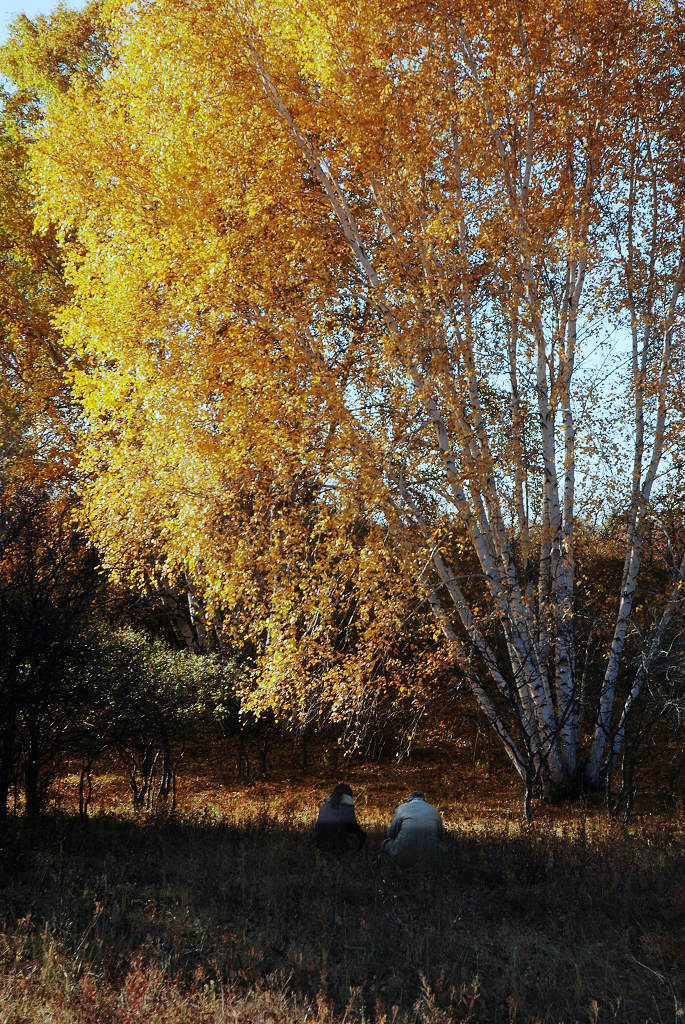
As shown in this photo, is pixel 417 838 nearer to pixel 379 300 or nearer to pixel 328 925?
pixel 328 925

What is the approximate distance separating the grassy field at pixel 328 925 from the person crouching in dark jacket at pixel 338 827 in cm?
17

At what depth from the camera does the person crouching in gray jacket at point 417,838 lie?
685 cm

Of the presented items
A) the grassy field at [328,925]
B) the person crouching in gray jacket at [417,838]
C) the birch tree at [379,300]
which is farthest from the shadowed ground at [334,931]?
the birch tree at [379,300]

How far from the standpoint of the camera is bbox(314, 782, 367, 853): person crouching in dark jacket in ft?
24.3

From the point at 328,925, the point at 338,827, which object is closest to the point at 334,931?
the point at 328,925

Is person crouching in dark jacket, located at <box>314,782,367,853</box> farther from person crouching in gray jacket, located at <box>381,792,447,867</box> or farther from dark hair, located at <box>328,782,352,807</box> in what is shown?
person crouching in gray jacket, located at <box>381,792,447,867</box>

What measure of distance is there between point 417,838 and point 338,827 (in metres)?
0.88

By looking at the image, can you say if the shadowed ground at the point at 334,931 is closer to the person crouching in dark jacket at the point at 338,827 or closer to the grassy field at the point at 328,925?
the grassy field at the point at 328,925

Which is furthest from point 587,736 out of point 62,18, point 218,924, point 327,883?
point 62,18

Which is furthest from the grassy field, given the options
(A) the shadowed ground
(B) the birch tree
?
(B) the birch tree

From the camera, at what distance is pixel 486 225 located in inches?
372

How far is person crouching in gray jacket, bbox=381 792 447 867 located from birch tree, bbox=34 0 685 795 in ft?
4.76

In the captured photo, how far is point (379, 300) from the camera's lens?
8469 millimetres

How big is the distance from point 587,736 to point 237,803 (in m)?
5.47
